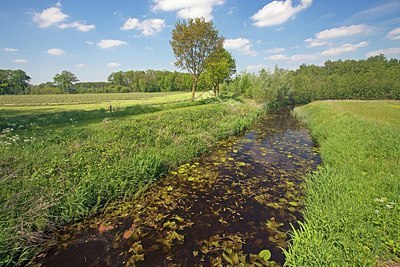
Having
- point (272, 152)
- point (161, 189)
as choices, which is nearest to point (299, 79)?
point (272, 152)

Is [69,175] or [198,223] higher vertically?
[69,175]

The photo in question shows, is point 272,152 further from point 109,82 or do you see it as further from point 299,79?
point 109,82

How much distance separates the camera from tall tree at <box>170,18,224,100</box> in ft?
97.1

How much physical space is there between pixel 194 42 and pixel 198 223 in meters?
29.8

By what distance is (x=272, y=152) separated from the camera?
449 inches

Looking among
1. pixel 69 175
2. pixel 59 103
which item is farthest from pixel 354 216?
pixel 59 103

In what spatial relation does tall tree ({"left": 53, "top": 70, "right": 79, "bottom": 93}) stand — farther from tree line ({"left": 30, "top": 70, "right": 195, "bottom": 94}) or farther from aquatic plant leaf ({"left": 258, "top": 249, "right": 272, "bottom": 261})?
aquatic plant leaf ({"left": 258, "top": 249, "right": 272, "bottom": 261})

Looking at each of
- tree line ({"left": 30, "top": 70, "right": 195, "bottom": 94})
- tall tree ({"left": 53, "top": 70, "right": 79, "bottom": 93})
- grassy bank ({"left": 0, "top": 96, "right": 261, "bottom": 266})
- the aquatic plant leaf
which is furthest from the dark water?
tall tree ({"left": 53, "top": 70, "right": 79, "bottom": 93})

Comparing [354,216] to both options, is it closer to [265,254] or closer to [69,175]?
[265,254]

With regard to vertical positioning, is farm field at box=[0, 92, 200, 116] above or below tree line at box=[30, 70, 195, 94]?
below

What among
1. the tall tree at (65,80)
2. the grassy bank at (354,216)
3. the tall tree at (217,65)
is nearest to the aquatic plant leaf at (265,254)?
the grassy bank at (354,216)

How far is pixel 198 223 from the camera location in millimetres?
5340

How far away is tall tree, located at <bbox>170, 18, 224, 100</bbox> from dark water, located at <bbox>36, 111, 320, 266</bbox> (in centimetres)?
2596

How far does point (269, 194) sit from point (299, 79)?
51765mm
